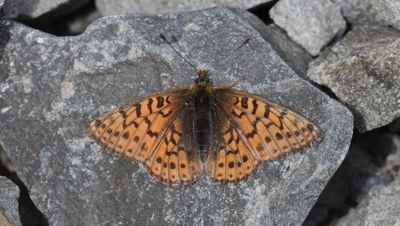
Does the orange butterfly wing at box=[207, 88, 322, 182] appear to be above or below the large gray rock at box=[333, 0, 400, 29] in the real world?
below

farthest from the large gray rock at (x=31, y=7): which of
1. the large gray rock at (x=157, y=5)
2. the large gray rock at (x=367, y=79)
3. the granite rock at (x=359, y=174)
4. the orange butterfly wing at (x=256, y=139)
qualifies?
the granite rock at (x=359, y=174)

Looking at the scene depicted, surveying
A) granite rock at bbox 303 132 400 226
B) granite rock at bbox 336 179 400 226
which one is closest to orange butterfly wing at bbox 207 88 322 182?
granite rock at bbox 336 179 400 226

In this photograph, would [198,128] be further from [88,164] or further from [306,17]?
[306,17]

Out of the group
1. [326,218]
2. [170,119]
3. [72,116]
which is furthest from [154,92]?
[326,218]

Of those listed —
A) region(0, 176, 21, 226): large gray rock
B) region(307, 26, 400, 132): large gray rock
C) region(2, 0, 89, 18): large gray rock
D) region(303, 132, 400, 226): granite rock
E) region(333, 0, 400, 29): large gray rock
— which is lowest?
region(303, 132, 400, 226): granite rock

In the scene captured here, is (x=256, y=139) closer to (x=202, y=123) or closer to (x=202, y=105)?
(x=202, y=123)

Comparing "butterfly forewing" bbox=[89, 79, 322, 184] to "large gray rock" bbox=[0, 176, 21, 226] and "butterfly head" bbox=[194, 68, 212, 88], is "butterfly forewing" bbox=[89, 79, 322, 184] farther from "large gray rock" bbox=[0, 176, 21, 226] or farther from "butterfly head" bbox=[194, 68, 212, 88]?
"large gray rock" bbox=[0, 176, 21, 226]

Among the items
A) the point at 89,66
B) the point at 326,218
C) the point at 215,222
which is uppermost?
the point at 89,66

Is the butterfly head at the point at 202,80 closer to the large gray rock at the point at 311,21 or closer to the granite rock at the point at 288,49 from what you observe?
the granite rock at the point at 288,49
